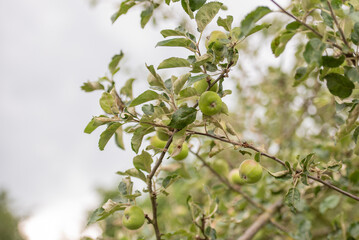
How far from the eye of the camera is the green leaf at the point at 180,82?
2.72 feet

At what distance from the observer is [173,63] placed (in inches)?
32.4

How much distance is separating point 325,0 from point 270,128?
1.83m

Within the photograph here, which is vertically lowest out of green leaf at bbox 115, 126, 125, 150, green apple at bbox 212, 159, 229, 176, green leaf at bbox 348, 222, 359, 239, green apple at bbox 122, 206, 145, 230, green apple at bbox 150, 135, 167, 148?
green leaf at bbox 348, 222, 359, 239

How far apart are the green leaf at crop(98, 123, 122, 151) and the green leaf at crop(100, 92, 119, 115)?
52mm

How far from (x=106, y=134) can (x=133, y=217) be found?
25cm

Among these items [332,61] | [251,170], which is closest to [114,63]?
[251,170]

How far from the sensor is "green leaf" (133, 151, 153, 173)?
2.92 feet

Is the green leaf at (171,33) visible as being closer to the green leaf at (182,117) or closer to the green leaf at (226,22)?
the green leaf at (226,22)

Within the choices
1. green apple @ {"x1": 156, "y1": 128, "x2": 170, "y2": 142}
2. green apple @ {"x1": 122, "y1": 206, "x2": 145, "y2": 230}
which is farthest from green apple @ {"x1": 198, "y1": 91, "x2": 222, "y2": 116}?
green apple @ {"x1": 122, "y1": 206, "x2": 145, "y2": 230}

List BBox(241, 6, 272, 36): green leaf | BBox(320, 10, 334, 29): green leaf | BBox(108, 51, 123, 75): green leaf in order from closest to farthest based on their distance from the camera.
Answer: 1. BBox(241, 6, 272, 36): green leaf
2. BBox(320, 10, 334, 29): green leaf
3. BBox(108, 51, 123, 75): green leaf

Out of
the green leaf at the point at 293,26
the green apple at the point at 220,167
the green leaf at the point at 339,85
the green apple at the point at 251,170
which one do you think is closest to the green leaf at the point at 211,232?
the green apple at the point at 251,170

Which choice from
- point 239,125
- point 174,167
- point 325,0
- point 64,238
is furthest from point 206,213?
point 64,238

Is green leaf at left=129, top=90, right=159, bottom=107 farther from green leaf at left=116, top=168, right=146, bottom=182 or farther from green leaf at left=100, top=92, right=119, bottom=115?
green leaf at left=116, top=168, right=146, bottom=182

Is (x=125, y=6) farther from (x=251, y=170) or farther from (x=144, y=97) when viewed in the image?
(x=251, y=170)
